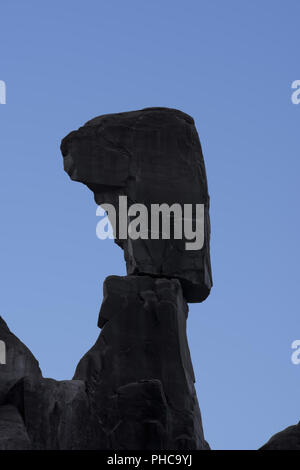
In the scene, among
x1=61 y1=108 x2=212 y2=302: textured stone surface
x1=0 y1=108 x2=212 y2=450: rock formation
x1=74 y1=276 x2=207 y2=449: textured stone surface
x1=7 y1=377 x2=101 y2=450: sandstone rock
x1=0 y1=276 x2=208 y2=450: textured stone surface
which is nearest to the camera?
x1=7 y1=377 x2=101 y2=450: sandstone rock

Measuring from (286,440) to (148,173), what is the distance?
5083mm

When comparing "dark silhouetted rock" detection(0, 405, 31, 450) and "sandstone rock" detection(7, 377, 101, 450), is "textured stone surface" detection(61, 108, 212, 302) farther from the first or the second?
"dark silhouetted rock" detection(0, 405, 31, 450)

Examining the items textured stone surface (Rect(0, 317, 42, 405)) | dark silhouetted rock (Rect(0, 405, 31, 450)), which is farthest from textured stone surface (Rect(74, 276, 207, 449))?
dark silhouetted rock (Rect(0, 405, 31, 450))

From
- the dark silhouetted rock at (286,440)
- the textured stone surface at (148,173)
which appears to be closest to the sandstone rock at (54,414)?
the dark silhouetted rock at (286,440)

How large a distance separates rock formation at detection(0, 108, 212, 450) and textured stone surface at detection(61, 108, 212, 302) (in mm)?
16

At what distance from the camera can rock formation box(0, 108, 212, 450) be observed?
24.1 metres

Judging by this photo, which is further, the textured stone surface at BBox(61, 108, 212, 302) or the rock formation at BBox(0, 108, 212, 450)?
the textured stone surface at BBox(61, 108, 212, 302)

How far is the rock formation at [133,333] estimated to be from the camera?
24.1 m

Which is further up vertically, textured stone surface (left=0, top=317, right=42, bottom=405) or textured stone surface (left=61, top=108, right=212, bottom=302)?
textured stone surface (left=61, top=108, right=212, bottom=302)

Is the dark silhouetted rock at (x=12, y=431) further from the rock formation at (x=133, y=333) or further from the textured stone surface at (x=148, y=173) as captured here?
the textured stone surface at (x=148, y=173)

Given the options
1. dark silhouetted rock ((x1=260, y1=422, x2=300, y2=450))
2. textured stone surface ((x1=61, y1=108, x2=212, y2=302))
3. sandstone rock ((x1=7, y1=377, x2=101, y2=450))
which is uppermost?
textured stone surface ((x1=61, y1=108, x2=212, y2=302))

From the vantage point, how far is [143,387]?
81.8 feet

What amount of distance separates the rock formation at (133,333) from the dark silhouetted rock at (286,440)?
134cm

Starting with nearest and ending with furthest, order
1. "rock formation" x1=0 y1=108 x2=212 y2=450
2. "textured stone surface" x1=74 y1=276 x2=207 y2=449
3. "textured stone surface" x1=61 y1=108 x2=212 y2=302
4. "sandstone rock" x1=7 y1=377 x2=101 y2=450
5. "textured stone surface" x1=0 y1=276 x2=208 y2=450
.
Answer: "sandstone rock" x1=7 y1=377 x2=101 y2=450 → "textured stone surface" x1=0 y1=276 x2=208 y2=450 → "rock formation" x1=0 y1=108 x2=212 y2=450 → "textured stone surface" x1=74 y1=276 x2=207 y2=449 → "textured stone surface" x1=61 y1=108 x2=212 y2=302
